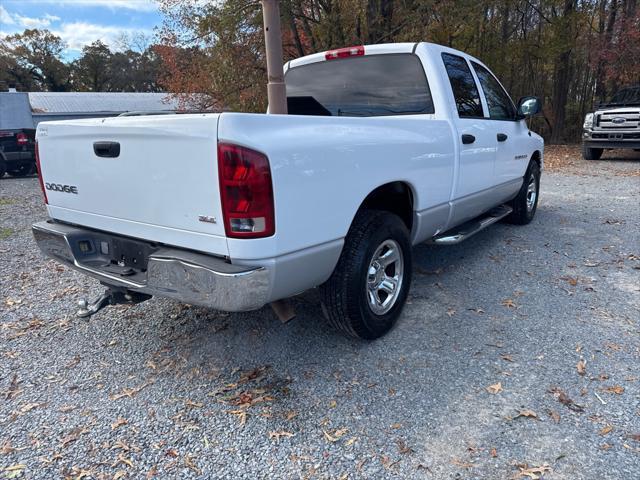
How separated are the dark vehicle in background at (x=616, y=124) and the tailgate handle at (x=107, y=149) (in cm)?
1336

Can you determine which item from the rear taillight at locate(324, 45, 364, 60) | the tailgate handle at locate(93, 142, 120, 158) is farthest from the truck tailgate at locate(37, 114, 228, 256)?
the rear taillight at locate(324, 45, 364, 60)

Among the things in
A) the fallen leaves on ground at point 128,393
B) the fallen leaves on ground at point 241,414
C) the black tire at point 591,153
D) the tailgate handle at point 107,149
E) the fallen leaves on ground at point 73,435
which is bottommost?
the fallen leaves on ground at point 241,414

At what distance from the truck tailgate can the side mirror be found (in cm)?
411

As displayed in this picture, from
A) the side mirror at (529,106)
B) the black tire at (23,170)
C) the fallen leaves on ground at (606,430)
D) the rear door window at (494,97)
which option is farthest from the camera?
the black tire at (23,170)

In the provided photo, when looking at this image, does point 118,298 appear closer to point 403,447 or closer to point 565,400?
point 403,447

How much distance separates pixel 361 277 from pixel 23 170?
49.8ft

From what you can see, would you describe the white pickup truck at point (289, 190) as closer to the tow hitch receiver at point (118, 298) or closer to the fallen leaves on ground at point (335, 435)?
the tow hitch receiver at point (118, 298)

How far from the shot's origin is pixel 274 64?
4574 millimetres

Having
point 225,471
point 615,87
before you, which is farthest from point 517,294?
point 615,87

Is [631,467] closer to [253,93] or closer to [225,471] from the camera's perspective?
[225,471]

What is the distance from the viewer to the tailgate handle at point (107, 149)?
262 centimetres

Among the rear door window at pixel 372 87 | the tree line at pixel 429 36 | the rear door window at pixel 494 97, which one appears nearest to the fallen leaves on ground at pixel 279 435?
the rear door window at pixel 372 87

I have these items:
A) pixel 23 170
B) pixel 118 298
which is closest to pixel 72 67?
pixel 23 170

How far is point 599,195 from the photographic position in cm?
842
